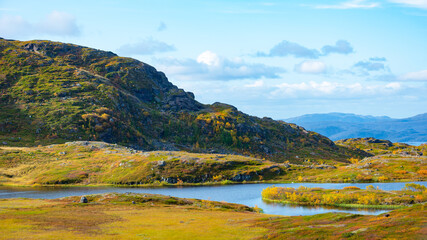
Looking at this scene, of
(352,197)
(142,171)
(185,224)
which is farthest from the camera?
(142,171)

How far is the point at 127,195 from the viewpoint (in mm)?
103438

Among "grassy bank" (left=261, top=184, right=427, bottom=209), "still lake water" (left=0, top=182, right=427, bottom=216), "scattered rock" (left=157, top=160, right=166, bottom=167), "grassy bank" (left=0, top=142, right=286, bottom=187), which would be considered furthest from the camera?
"scattered rock" (left=157, top=160, right=166, bottom=167)

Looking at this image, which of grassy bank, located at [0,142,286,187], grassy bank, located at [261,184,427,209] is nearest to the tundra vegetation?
grassy bank, located at [0,142,286,187]

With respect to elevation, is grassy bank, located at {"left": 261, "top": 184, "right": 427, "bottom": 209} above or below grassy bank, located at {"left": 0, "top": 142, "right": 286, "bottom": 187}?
below

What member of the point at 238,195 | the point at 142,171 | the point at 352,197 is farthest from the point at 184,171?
the point at 352,197

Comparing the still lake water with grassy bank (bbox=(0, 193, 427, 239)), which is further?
the still lake water

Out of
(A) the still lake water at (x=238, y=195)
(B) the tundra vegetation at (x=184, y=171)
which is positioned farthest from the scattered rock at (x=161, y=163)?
(A) the still lake water at (x=238, y=195)

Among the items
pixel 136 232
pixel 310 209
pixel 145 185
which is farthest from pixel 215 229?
pixel 145 185

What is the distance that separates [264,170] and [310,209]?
284ft

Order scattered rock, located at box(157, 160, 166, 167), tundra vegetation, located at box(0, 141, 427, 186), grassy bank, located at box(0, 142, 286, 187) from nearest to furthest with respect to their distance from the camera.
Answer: tundra vegetation, located at box(0, 141, 427, 186)
grassy bank, located at box(0, 142, 286, 187)
scattered rock, located at box(157, 160, 166, 167)

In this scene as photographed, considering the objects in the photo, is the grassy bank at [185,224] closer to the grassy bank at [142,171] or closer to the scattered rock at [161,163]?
the grassy bank at [142,171]

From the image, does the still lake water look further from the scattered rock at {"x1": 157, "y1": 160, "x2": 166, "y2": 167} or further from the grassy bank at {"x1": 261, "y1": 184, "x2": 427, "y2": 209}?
the scattered rock at {"x1": 157, "y1": 160, "x2": 166, "y2": 167}

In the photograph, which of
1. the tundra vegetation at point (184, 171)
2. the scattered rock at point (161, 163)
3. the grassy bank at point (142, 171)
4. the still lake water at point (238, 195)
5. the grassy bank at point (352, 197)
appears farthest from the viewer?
the scattered rock at point (161, 163)

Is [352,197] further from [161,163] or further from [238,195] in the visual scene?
[161,163]
